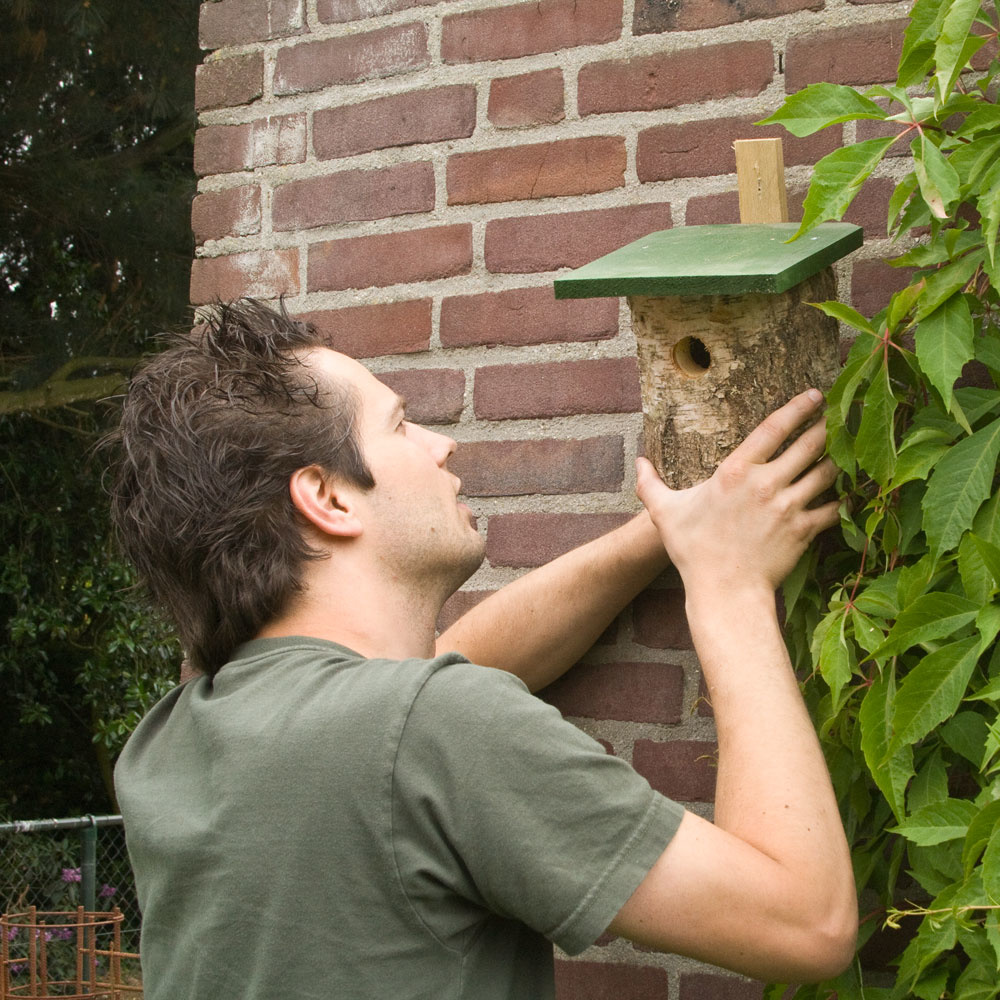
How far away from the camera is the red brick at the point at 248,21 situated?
2.30 meters

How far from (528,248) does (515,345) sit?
0.16 metres

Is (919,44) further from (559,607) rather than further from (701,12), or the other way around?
(559,607)

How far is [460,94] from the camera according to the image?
84.3 inches

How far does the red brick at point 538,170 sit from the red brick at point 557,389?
0.95ft

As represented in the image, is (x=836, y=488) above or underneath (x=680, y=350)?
underneath

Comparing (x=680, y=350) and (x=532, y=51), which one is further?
(x=532, y=51)

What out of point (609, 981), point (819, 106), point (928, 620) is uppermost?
point (819, 106)

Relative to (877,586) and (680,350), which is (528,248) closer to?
(680,350)

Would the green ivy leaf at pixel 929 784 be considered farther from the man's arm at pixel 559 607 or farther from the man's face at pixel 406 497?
the man's face at pixel 406 497

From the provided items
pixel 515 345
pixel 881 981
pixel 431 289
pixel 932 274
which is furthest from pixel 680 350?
pixel 881 981

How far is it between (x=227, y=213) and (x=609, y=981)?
1.53 m

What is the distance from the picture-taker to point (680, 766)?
75.4 inches

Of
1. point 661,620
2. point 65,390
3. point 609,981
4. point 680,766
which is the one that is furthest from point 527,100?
point 65,390

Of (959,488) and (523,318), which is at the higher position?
(523,318)
